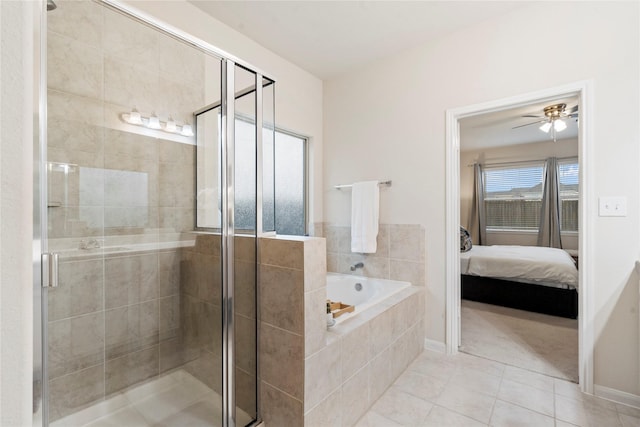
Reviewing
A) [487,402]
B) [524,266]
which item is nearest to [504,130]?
[524,266]

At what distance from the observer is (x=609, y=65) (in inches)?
69.6

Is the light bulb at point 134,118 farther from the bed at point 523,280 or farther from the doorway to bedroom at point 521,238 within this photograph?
the bed at point 523,280

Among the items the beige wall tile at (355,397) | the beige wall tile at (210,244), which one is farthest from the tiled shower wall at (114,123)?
the beige wall tile at (355,397)

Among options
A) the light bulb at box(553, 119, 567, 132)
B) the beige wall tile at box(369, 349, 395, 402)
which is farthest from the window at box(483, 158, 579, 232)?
the beige wall tile at box(369, 349, 395, 402)

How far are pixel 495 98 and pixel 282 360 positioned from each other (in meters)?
2.28

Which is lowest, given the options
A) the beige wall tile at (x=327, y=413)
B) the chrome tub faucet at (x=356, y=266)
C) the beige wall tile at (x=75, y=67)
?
the beige wall tile at (x=327, y=413)

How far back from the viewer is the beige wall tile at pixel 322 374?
4.34ft

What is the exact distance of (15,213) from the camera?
38 cm

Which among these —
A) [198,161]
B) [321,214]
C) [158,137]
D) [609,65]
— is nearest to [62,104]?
[158,137]

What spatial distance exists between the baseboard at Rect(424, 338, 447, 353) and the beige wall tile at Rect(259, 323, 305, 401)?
152 cm

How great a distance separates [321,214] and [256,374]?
6.19ft

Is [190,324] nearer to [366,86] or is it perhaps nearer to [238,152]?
[238,152]

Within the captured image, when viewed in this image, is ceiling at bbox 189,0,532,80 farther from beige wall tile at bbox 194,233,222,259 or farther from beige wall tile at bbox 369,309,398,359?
beige wall tile at bbox 369,309,398,359

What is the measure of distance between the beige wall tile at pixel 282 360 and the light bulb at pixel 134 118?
133 cm
